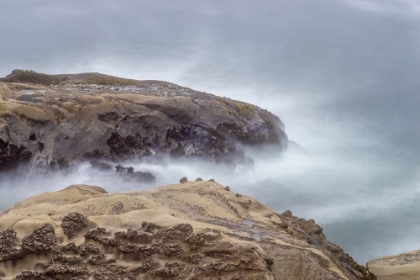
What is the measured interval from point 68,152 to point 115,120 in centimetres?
154

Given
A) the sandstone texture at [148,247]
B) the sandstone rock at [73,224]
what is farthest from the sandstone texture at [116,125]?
the sandstone rock at [73,224]

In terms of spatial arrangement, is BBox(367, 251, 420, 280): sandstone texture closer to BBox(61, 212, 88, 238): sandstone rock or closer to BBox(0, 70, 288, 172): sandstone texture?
BBox(61, 212, 88, 238): sandstone rock

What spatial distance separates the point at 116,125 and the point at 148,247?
8676 millimetres

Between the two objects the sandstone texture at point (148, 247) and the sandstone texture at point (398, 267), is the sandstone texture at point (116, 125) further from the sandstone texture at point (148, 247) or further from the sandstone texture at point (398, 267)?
the sandstone texture at point (398, 267)

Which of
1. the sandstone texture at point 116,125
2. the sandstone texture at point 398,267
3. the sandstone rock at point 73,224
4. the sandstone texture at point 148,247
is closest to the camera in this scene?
the sandstone texture at point 148,247

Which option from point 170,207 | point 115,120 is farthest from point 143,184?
point 170,207

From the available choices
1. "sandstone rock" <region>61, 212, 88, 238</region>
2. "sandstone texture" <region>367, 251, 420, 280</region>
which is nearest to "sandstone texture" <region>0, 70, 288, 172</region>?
"sandstone texture" <region>367, 251, 420, 280</region>

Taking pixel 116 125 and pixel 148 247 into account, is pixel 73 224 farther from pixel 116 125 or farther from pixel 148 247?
pixel 116 125

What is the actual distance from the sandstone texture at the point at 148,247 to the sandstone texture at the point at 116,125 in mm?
5599

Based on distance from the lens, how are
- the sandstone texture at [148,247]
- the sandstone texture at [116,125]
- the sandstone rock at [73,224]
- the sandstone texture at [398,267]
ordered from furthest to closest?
the sandstone texture at [116,125] → the sandstone texture at [398,267] → the sandstone rock at [73,224] → the sandstone texture at [148,247]

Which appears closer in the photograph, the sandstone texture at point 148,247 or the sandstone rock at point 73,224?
the sandstone texture at point 148,247

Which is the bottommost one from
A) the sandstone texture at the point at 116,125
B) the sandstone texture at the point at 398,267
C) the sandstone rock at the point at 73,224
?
the sandstone texture at the point at 398,267

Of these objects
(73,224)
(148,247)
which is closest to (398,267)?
(148,247)

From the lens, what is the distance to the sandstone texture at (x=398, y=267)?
11.8 metres
